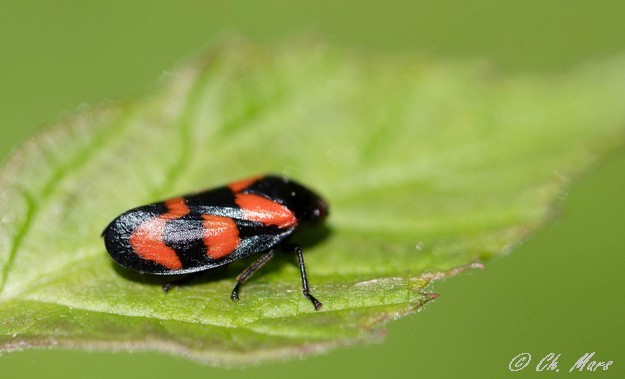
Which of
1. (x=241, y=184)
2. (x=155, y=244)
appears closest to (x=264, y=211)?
(x=241, y=184)

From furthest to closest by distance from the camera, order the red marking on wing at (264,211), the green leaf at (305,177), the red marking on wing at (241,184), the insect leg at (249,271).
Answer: the red marking on wing at (241,184) → the red marking on wing at (264,211) → the insect leg at (249,271) → the green leaf at (305,177)

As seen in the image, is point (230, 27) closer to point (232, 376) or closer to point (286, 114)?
point (286, 114)

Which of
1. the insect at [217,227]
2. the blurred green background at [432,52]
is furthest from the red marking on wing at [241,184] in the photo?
the blurred green background at [432,52]

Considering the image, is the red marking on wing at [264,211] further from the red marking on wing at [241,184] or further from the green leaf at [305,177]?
the green leaf at [305,177]

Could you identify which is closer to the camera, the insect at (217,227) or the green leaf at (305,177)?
the green leaf at (305,177)

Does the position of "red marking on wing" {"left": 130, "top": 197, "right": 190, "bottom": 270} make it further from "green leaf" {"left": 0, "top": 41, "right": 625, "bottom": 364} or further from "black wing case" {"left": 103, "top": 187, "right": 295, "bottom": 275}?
"green leaf" {"left": 0, "top": 41, "right": 625, "bottom": 364}

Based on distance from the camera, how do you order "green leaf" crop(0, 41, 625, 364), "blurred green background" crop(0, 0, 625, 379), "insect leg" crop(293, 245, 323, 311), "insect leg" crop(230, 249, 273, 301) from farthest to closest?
"blurred green background" crop(0, 0, 625, 379)
"insect leg" crop(230, 249, 273, 301)
"insect leg" crop(293, 245, 323, 311)
"green leaf" crop(0, 41, 625, 364)

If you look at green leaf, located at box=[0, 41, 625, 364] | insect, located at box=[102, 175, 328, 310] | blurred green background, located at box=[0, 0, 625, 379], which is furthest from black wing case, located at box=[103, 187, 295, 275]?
blurred green background, located at box=[0, 0, 625, 379]

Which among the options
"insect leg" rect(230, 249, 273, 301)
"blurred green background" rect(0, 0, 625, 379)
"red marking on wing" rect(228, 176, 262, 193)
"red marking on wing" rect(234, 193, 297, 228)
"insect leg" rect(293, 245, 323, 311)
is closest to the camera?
"insect leg" rect(293, 245, 323, 311)

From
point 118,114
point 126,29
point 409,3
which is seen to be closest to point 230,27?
point 126,29
